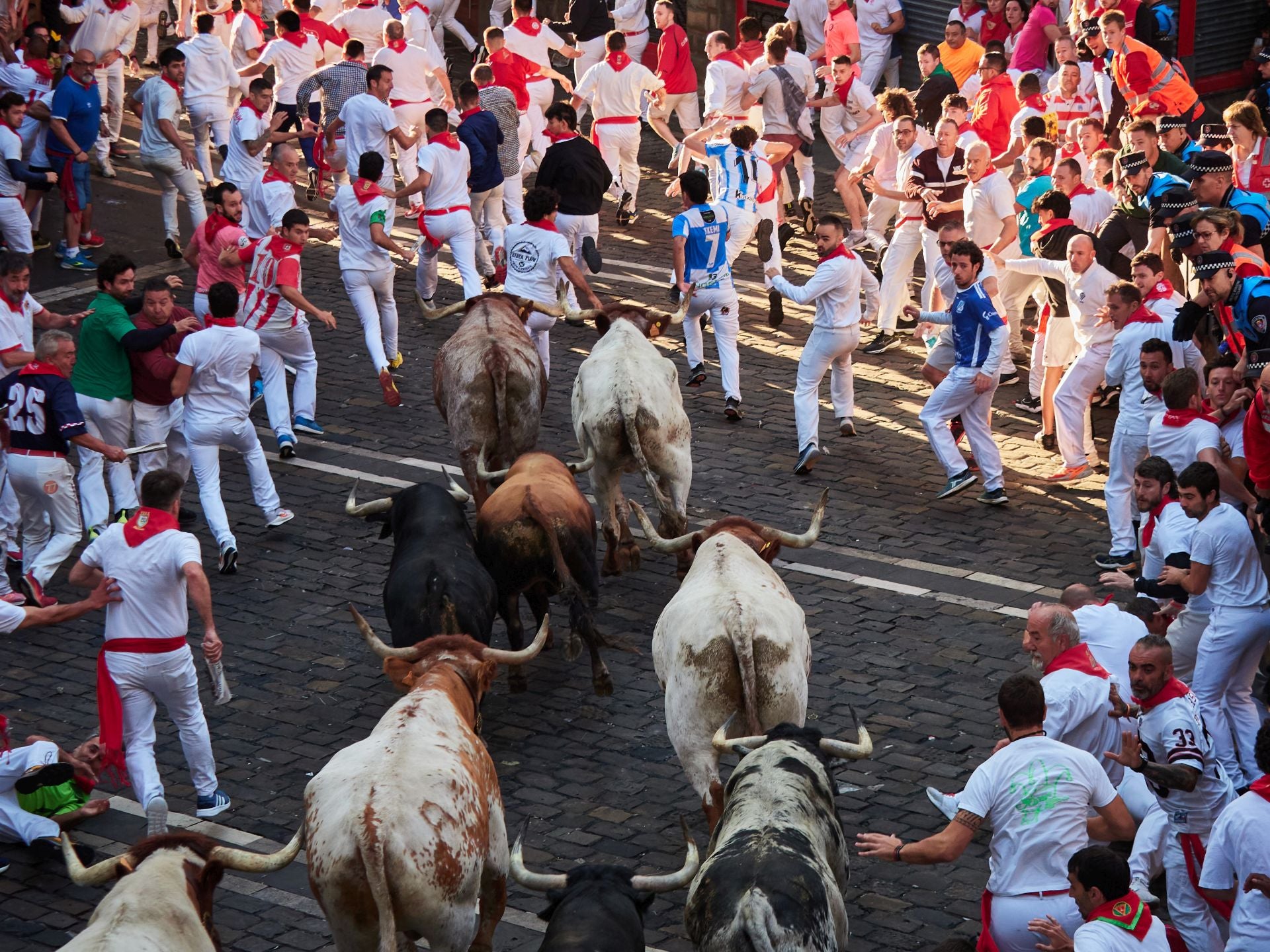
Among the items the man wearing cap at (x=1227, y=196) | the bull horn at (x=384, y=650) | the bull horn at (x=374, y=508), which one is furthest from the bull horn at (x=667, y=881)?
the man wearing cap at (x=1227, y=196)

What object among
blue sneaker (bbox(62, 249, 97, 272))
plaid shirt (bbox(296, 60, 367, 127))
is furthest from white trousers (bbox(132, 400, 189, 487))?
plaid shirt (bbox(296, 60, 367, 127))

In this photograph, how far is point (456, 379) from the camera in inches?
527

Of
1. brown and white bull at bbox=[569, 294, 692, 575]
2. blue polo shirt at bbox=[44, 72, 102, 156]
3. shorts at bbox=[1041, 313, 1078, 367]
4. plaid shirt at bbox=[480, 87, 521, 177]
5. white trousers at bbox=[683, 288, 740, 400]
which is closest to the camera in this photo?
brown and white bull at bbox=[569, 294, 692, 575]

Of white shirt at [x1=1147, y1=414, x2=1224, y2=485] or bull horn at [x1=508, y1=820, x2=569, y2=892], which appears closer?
bull horn at [x1=508, y1=820, x2=569, y2=892]

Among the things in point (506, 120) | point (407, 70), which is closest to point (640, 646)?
point (506, 120)

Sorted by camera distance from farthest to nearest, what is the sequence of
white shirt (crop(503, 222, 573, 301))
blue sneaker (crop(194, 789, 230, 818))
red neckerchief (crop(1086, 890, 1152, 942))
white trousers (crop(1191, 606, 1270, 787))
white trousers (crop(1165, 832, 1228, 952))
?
white shirt (crop(503, 222, 573, 301)), white trousers (crop(1191, 606, 1270, 787)), blue sneaker (crop(194, 789, 230, 818)), white trousers (crop(1165, 832, 1228, 952)), red neckerchief (crop(1086, 890, 1152, 942))

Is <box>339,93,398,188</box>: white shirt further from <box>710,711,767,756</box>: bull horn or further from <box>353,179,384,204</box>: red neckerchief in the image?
<box>710,711,767,756</box>: bull horn

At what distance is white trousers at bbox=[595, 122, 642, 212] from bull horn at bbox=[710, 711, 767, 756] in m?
13.2

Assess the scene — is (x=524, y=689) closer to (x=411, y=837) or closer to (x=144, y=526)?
(x=144, y=526)

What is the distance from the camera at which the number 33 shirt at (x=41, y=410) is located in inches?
472

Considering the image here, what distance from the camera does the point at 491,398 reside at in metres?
13.2

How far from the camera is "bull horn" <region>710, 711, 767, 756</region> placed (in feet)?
27.4

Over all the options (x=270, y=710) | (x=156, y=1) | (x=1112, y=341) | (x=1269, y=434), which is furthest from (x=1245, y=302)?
(x=156, y=1)

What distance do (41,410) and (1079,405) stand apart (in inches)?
335
